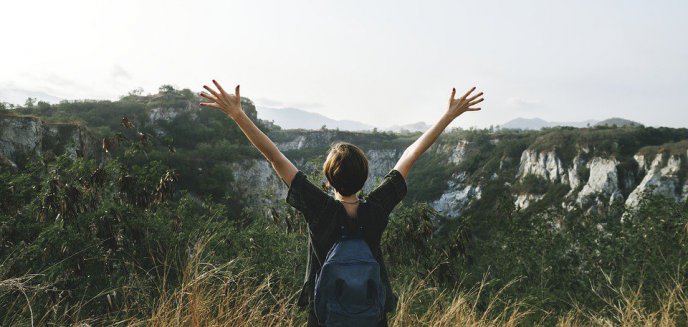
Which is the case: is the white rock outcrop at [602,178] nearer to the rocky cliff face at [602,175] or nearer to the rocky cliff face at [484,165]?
the rocky cliff face at [602,175]

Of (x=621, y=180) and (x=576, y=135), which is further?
(x=576, y=135)

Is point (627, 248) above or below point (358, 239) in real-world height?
below

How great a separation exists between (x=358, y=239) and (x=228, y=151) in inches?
1861

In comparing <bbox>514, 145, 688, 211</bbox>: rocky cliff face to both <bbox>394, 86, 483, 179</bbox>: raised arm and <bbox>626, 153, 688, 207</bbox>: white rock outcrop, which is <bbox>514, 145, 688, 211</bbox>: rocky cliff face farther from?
<bbox>394, 86, 483, 179</bbox>: raised arm

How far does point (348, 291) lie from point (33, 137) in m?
28.2

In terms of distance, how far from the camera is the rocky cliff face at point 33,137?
21875 millimetres

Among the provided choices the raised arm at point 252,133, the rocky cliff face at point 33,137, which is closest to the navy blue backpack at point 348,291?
the raised arm at point 252,133

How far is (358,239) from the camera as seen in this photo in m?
1.85

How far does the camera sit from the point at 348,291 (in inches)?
66.4

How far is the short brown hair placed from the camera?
189 centimetres

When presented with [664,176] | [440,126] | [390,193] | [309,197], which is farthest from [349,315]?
[664,176]

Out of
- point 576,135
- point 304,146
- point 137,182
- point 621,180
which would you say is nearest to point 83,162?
point 137,182

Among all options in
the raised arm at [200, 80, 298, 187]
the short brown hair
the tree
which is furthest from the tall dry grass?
the tree

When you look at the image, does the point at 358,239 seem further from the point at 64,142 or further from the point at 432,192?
the point at 432,192
